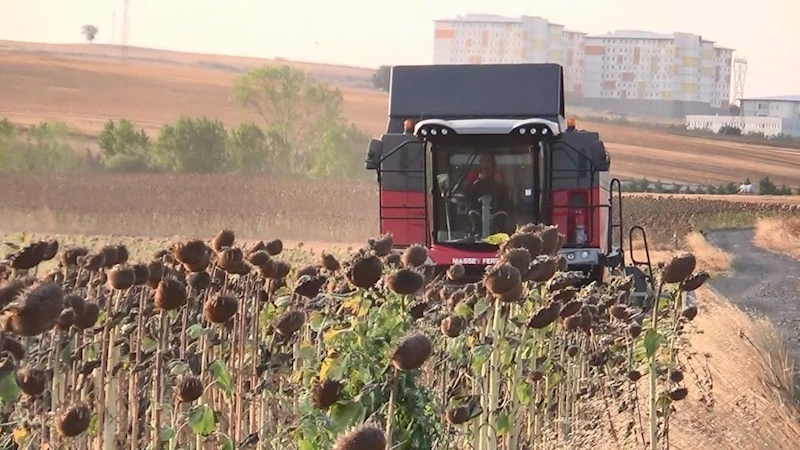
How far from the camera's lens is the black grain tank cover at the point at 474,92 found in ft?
53.3

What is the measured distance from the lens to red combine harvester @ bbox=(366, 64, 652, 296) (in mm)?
14641

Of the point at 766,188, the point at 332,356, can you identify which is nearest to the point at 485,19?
the point at 766,188

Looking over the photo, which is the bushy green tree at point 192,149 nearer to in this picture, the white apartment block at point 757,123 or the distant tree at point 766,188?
the distant tree at point 766,188

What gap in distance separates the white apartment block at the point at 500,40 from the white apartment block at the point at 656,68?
10.7 ft

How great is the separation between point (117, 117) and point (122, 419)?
3000 inches

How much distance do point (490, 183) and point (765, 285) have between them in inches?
520

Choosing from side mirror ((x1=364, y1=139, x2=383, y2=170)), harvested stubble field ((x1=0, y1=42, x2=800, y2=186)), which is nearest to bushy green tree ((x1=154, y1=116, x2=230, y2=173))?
harvested stubble field ((x1=0, y1=42, x2=800, y2=186))

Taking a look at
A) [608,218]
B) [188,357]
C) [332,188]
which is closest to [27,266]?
[188,357]

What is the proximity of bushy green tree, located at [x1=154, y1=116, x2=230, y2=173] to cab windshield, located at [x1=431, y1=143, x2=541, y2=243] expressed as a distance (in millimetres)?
48783

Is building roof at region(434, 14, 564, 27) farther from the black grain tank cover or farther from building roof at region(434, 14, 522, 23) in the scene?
the black grain tank cover

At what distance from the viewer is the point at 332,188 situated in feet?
171

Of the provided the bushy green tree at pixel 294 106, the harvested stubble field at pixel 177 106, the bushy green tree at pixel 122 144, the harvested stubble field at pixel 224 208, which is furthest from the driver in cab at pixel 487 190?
the harvested stubble field at pixel 177 106

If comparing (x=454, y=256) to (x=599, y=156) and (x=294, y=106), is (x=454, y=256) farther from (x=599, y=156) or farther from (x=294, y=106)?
(x=294, y=106)

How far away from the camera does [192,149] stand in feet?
212
